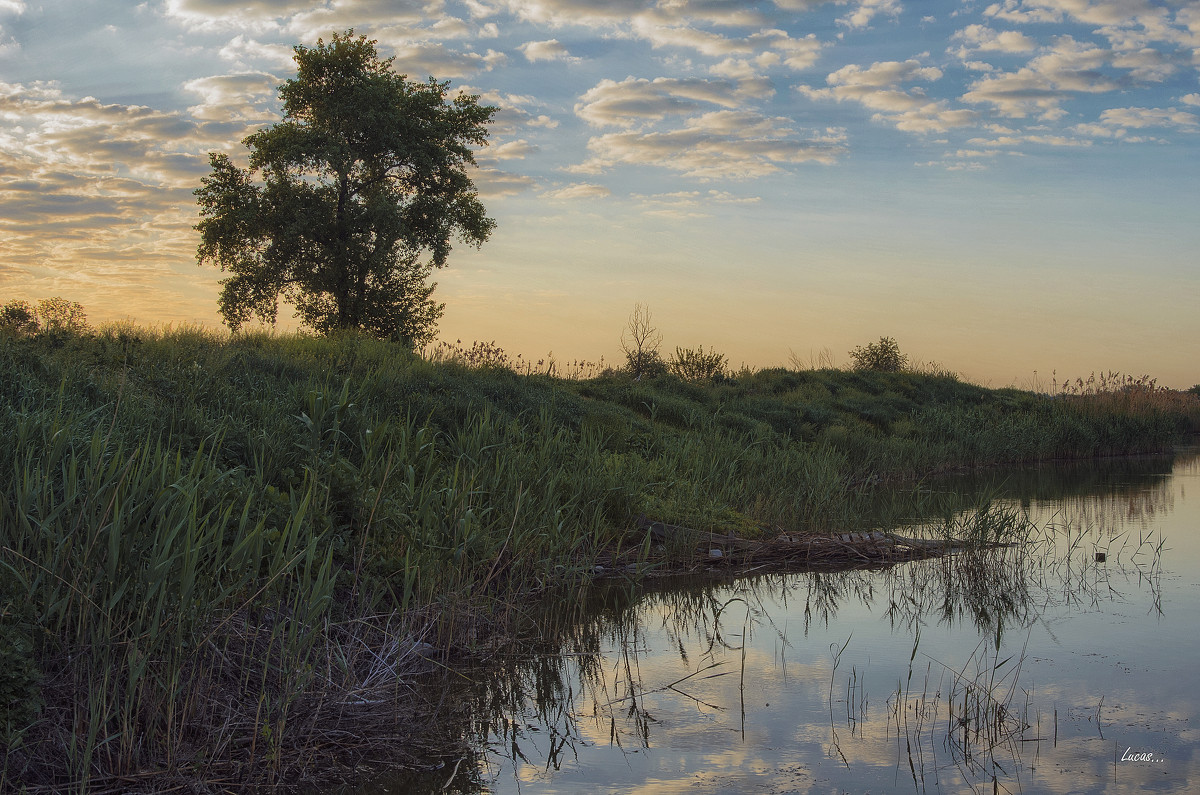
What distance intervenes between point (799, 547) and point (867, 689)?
436cm

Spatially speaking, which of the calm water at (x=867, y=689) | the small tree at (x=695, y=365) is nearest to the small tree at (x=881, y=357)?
the small tree at (x=695, y=365)

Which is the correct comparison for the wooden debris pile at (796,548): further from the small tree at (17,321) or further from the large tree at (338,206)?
the large tree at (338,206)

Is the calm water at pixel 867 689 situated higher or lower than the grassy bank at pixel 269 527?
lower

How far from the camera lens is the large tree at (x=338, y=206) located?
96.3 feet

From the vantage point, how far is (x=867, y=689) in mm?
5758

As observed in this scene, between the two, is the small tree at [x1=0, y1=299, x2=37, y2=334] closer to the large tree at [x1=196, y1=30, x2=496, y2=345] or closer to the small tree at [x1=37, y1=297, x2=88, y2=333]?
the small tree at [x1=37, y1=297, x2=88, y2=333]

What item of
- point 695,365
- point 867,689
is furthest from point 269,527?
point 695,365

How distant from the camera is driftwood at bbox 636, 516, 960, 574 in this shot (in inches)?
386

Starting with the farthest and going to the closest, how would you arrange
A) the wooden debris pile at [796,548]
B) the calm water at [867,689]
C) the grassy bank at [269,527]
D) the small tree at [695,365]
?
the small tree at [695,365] < the wooden debris pile at [796,548] < the calm water at [867,689] < the grassy bank at [269,527]

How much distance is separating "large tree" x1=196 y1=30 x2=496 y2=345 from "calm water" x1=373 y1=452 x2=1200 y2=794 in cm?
2311

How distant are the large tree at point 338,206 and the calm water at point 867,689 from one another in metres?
23.1

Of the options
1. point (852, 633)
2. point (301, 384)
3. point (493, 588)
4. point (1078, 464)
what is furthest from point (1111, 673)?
point (1078, 464)

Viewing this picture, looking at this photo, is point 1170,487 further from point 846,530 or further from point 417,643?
point 417,643

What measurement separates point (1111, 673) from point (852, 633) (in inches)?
70.4
